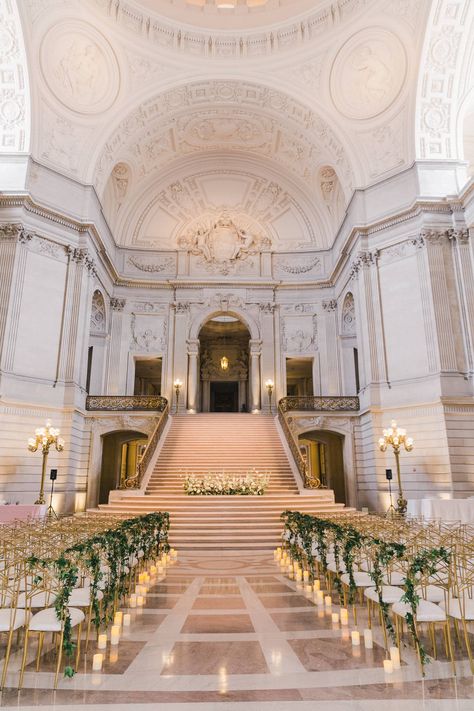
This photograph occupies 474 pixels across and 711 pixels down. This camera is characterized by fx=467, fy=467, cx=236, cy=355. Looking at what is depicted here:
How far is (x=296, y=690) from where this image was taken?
3.25 m

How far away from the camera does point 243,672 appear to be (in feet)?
11.7

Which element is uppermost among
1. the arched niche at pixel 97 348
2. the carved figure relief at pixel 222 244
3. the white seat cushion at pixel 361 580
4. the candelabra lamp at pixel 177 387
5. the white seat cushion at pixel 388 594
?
the carved figure relief at pixel 222 244

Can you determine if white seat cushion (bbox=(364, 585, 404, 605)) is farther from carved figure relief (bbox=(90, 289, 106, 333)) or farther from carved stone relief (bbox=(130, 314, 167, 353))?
carved stone relief (bbox=(130, 314, 167, 353))

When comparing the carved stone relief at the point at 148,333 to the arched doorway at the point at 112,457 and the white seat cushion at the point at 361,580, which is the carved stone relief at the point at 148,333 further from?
the white seat cushion at the point at 361,580

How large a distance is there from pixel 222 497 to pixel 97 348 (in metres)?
12.0

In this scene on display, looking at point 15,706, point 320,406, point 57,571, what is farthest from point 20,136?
point 15,706

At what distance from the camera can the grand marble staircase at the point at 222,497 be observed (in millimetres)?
10445

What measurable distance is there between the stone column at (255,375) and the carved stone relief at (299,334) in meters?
1.30

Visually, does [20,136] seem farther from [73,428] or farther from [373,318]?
[373,318]

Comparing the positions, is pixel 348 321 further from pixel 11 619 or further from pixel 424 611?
pixel 11 619

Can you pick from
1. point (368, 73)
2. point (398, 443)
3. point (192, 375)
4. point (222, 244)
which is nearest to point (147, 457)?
point (398, 443)

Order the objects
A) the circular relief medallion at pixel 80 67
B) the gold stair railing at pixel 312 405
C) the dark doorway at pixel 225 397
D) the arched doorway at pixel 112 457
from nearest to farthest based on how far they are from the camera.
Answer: the circular relief medallion at pixel 80 67, the gold stair railing at pixel 312 405, the arched doorway at pixel 112 457, the dark doorway at pixel 225 397

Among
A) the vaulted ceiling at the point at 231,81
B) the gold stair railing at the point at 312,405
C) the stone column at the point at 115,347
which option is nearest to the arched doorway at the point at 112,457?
the stone column at the point at 115,347

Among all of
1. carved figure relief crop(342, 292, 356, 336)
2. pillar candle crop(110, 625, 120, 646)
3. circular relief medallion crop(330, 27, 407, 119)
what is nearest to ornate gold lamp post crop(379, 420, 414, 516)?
carved figure relief crop(342, 292, 356, 336)
